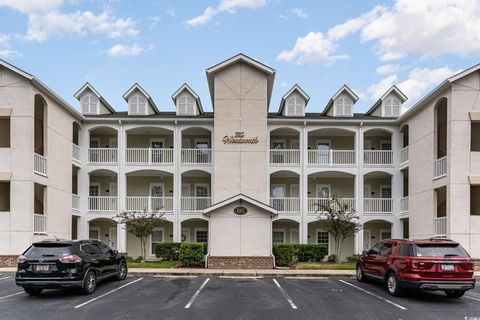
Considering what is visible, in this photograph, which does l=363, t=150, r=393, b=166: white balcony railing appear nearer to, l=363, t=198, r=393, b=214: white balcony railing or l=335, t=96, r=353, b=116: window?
l=363, t=198, r=393, b=214: white balcony railing

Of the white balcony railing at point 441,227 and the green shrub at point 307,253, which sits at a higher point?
the white balcony railing at point 441,227

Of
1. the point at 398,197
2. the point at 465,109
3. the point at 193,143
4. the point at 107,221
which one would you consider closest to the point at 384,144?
the point at 398,197

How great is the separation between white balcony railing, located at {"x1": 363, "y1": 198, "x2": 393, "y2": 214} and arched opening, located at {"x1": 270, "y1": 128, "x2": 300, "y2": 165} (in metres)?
5.24

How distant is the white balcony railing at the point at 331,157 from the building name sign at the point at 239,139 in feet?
14.8

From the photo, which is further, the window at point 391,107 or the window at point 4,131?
the window at point 391,107

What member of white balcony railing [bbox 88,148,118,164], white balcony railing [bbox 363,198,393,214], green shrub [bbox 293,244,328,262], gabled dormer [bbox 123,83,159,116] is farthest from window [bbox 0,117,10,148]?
white balcony railing [bbox 363,198,393,214]

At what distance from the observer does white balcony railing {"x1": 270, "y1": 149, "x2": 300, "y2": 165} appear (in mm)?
25562

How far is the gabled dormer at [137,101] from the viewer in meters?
26.8

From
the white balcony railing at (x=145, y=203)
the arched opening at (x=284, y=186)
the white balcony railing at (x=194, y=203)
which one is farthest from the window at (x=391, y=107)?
the white balcony railing at (x=145, y=203)

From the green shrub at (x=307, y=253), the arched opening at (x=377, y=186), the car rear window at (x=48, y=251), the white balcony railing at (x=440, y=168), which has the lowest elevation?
the green shrub at (x=307, y=253)

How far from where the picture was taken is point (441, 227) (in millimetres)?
19656

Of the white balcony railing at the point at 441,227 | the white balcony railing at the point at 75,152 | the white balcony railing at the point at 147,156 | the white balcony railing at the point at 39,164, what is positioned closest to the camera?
the white balcony railing at the point at 441,227

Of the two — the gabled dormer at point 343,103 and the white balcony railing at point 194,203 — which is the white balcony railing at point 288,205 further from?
the gabled dormer at point 343,103

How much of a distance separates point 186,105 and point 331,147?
10634 mm
